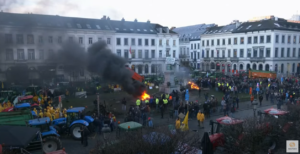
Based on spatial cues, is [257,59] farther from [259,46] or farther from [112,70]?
[112,70]

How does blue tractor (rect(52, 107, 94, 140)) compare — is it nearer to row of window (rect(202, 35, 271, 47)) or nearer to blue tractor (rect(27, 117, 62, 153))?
blue tractor (rect(27, 117, 62, 153))

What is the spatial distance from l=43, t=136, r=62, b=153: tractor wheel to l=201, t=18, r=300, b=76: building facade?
135 ft

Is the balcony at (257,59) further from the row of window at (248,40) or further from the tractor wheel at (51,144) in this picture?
the tractor wheel at (51,144)

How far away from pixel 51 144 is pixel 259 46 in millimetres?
47589

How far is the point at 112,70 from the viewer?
21172 millimetres

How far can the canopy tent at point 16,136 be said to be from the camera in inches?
326

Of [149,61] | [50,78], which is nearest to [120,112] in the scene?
[50,78]

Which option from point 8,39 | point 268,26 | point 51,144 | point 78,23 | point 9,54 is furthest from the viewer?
point 268,26

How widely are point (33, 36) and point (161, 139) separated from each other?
18.3 metres

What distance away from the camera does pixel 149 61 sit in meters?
51.8

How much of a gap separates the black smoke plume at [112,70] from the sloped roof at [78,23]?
503cm

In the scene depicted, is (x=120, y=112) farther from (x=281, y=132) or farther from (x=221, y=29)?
(x=221, y=29)

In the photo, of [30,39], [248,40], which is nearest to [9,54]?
[30,39]

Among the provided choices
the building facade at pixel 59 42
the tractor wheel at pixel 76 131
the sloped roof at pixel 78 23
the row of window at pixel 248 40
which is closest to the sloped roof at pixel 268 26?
the row of window at pixel 248 40
